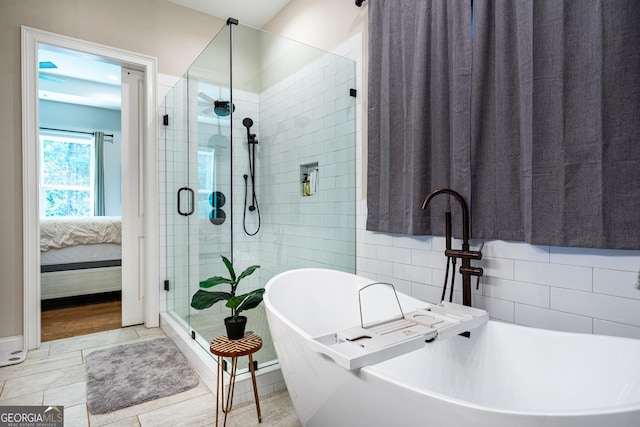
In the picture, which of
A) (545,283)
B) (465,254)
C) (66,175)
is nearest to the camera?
(545,283)

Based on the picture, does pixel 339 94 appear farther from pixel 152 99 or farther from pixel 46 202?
pixel 46 202

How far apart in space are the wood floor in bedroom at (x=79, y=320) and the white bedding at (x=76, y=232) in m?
0.72

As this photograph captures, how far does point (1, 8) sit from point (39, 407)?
2766mm

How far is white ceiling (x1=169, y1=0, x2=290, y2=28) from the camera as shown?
10.7ft

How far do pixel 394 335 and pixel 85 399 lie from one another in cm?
187

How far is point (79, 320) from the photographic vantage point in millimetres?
3420

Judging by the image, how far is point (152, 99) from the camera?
10.4 feet

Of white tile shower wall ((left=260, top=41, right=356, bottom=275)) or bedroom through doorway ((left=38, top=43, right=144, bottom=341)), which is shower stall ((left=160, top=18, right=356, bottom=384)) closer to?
white tile shower wall ((left=260, top=41, right=356, bottom=275))

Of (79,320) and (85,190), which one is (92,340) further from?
(85,190)

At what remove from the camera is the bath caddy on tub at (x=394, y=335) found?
105cm

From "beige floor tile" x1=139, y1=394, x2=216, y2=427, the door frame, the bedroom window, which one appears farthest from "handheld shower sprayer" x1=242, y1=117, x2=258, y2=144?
the bedroom window

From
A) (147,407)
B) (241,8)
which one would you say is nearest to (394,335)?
(147,407)

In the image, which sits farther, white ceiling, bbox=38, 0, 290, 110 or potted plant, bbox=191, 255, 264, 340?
white ceiling, bbox=38, 0, 290, 110

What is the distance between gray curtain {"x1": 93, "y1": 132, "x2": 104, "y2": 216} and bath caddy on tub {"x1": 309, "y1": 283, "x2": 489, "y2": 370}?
6.58 m
